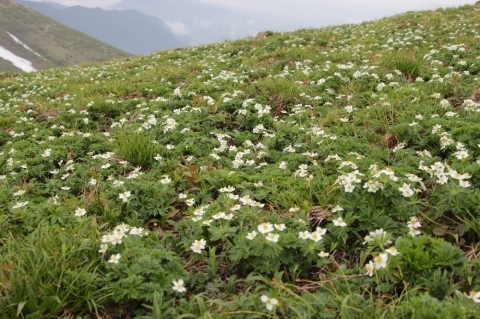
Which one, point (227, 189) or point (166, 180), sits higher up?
point (227, 189)

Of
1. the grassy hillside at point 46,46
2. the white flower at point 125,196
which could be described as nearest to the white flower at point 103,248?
the white flower at point 125,196

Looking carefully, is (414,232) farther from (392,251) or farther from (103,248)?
(103,248)

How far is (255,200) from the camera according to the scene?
4598 mm

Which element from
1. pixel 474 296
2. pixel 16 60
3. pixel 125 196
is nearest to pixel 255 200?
pixel 125 196

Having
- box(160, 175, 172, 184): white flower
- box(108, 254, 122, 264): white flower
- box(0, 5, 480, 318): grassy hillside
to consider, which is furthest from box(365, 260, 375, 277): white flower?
box(160, 175, 172, 184): white flower

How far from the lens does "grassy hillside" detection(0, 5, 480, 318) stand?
3035 mm

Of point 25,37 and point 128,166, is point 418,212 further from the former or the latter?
point 25,37

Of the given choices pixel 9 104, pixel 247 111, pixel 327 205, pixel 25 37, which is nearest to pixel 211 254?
pixel 327 205

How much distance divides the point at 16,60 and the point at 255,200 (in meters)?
198

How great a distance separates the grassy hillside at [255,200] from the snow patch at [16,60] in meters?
182

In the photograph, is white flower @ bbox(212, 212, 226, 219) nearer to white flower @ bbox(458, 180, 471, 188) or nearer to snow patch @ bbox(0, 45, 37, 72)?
white flower @ bbox(458, 180, 471, 188)

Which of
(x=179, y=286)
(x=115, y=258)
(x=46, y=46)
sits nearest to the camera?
(x=179, y=286)

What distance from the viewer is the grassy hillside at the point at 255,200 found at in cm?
304

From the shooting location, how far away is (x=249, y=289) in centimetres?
324
